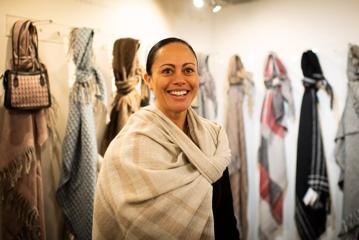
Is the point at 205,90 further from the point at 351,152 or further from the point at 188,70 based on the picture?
the point at 188,70

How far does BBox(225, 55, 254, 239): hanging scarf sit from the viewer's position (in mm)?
2268

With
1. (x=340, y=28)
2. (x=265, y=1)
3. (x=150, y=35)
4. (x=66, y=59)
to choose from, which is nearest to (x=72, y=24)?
(x=66, y=59)

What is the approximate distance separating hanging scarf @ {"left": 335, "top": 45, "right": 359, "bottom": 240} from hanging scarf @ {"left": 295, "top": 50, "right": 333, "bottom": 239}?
0.13m

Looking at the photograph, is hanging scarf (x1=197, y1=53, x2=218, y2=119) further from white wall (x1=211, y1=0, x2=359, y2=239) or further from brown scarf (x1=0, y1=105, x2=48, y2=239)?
brown scarf (x1=0, y1=105, x2=48, y2=239)

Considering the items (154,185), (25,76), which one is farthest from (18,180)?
(154,185)

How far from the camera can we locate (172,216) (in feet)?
2.99

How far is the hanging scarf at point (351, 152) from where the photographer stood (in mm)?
1797

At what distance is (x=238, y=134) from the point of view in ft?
7.54

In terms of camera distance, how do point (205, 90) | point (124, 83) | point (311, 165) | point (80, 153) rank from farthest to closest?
point (205, 90), point (311, 165), point (124, 83), point (80, 153)

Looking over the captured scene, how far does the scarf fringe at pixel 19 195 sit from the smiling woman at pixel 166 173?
50 cm

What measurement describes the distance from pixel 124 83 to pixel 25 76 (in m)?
0.48

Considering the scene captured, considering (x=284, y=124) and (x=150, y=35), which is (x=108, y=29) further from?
(x=284, y=124)

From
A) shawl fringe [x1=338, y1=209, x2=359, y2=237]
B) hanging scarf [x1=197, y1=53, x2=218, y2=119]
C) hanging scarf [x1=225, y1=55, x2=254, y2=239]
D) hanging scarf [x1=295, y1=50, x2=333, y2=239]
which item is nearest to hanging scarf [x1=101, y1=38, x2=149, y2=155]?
hanging scarf [x1=197, y1=53, x2=218, y2=119]

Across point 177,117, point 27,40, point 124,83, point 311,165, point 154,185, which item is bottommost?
point 311,165
